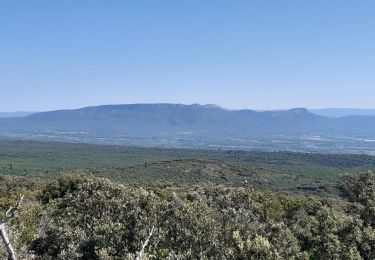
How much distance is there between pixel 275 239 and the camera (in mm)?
23203

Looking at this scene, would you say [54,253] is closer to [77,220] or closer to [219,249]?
[77,220]

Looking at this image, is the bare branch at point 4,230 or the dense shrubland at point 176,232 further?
the dense shrubland at point 176,232

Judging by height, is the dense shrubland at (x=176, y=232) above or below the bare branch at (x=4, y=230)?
below

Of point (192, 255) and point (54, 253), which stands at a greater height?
point (192, 255)

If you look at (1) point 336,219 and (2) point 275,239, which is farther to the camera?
(1) point 336,219

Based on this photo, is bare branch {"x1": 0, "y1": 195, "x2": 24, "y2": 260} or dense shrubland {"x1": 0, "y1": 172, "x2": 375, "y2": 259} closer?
bare branch {"x1": 0, "y1": 195, "x2": 24, "y2": 260}

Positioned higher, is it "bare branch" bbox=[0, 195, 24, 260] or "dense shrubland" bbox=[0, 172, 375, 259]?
"bare branch" bbox=[0, 195, 24, 260]

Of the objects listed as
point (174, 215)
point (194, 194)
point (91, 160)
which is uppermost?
point (174, 215)

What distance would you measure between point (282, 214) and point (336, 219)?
14520mm

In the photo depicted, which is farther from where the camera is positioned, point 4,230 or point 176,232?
point 176,232

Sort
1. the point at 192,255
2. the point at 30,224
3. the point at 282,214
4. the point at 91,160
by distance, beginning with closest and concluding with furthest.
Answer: the point at 192,255 < the point at 30,224 < the point at 282,214 < the point at 91,160

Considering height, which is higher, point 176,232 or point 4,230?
point 4,230

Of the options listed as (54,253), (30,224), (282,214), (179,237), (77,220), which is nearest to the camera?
(179,237)

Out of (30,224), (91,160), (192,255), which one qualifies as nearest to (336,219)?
(192,255)
